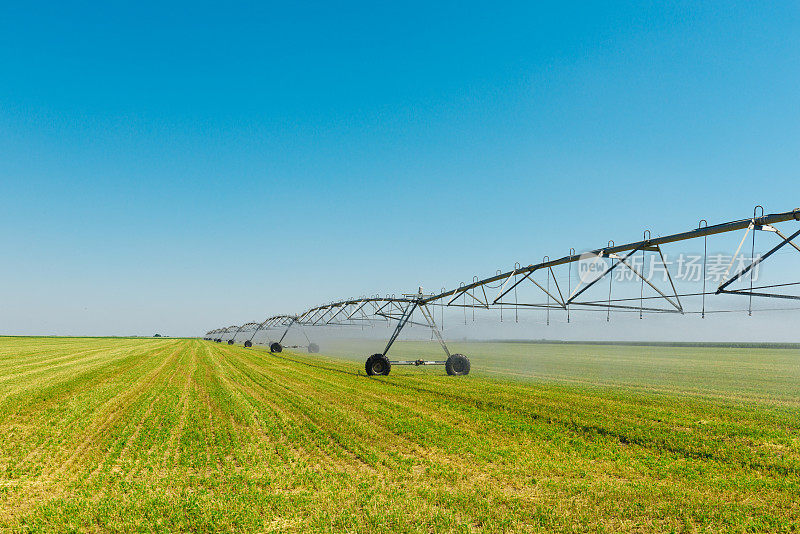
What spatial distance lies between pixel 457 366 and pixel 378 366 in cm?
494

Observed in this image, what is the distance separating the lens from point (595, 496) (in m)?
7.63

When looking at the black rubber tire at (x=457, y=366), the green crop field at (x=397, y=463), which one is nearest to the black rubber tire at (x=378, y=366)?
the black rubber tire at (x=457, y=366)

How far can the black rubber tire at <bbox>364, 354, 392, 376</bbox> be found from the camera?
27.1m

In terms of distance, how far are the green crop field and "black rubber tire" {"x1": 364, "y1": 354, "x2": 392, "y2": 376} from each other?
886 centimetres

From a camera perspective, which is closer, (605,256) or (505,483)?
(505,483)

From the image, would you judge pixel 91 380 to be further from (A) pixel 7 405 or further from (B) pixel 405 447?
(B) pixel 405 447

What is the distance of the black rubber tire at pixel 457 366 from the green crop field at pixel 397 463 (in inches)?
350

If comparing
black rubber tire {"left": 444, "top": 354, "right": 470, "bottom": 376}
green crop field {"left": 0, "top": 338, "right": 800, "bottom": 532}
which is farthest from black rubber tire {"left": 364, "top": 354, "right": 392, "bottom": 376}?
green crop field {"left": 0, "top": 338, "right": 800, "bottom": 532}

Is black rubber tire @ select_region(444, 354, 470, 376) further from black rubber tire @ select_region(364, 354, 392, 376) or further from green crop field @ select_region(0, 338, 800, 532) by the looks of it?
green crop field @ select_region(0, 338, 800, 532)

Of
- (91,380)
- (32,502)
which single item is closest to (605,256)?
(32,502)

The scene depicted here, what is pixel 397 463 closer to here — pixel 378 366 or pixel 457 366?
pixel 378 366

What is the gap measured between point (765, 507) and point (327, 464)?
308 inches

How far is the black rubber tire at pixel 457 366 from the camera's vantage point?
27267 millimetres

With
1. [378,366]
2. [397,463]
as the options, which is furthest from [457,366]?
[397,463]
